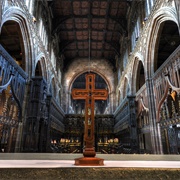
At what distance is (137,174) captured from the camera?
1.81m

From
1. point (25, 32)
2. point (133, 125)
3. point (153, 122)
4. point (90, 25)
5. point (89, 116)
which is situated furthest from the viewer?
point (90, 25)

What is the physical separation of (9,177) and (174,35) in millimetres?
15540

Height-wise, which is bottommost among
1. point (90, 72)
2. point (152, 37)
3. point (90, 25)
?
point (90, 72)

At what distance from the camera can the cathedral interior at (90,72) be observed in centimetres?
875

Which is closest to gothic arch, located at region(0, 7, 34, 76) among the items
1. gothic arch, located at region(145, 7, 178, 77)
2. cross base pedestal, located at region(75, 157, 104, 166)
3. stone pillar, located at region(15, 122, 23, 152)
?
stone pillar, located at region(15, 122, 23, 152)

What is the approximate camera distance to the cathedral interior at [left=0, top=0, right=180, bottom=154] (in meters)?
8.75

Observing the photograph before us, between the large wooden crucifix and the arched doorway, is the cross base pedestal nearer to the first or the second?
the large wooden crucifix

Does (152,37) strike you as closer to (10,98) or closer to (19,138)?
(10,98)

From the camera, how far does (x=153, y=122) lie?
9.97 metres

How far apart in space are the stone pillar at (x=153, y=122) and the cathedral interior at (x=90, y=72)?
5 cm

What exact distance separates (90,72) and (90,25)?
10.4m

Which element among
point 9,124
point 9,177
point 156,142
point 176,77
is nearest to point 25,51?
point 9,124

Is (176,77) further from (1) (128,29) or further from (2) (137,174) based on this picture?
(1) (128,29)

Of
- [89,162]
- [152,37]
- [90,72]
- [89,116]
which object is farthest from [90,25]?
[89,162]
